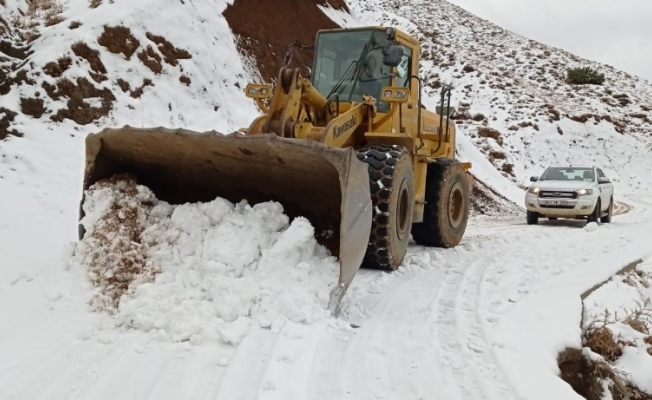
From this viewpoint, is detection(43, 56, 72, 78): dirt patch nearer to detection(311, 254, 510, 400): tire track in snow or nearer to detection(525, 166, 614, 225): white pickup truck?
detection(311, 254, 510, 400): tire track in snow

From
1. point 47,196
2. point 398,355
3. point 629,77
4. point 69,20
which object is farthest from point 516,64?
point 398,355

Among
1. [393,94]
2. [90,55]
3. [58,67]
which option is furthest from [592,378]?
[90,55]

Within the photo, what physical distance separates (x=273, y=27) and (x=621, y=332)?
14.7 meters

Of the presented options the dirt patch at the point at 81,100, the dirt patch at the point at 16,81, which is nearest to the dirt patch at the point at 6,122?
the dirt patch at the point at 16,81

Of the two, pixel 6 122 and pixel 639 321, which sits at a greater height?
pixel 6 122

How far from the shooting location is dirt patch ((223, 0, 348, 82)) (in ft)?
52.2

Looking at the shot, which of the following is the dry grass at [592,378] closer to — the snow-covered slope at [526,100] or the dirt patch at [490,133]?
the snow-covered slope at [526,100]

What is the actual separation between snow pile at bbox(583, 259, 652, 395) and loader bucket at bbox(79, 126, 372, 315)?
207cm

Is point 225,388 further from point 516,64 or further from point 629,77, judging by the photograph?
point 629,77

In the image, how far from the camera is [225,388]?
311 cm

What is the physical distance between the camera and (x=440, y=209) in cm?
776

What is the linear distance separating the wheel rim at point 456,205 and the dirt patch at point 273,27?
7.76 m

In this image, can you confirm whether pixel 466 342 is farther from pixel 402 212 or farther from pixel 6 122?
pixel 6 122

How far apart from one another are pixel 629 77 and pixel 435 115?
40.7 metres
